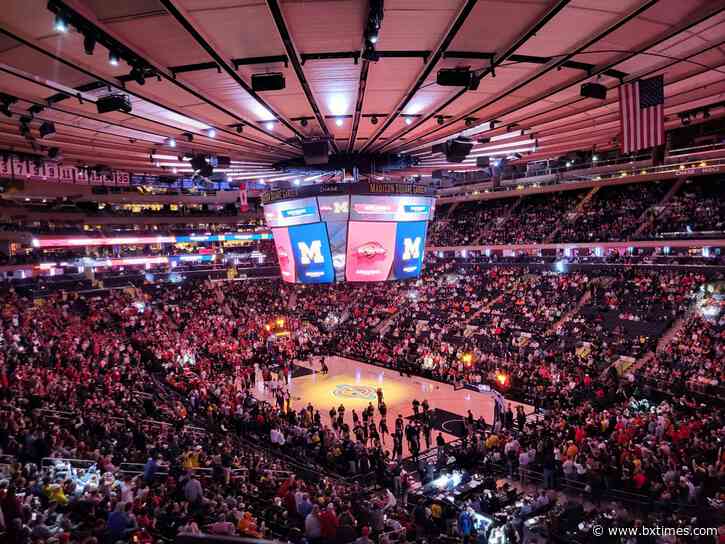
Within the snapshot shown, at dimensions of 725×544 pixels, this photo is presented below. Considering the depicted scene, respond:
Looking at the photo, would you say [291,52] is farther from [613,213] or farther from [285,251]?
[613,213]

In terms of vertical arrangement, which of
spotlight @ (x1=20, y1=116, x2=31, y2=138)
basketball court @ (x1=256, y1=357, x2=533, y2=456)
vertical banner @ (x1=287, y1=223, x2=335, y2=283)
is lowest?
basketball court @ (x1=256, y1=357, x2=533, y2=456)

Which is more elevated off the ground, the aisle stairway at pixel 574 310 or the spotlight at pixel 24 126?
the spotlight at pixel 24 126

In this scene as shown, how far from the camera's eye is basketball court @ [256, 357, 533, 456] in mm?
17906

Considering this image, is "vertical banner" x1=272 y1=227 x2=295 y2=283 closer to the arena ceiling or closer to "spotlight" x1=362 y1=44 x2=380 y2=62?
the arena ceiling

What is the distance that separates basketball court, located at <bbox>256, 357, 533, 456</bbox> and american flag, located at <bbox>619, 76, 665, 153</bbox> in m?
10.8

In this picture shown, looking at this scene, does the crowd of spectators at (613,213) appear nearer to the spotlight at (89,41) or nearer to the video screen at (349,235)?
the video screen at (349,235)

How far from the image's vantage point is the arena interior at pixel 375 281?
5977 millimetres

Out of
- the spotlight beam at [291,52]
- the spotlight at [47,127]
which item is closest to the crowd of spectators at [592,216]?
the spotlight beam at [291,52]

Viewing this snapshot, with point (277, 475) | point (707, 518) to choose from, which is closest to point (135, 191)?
point (277, 475)

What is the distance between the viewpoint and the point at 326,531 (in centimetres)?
719

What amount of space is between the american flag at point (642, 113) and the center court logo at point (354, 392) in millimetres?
14827


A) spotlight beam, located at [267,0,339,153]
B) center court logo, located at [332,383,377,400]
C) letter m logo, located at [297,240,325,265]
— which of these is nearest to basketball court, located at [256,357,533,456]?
center court logo, located at [332,383,377,400]

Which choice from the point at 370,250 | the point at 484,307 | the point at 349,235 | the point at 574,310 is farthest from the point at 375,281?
the point at 484,307

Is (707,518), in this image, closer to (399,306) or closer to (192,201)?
(399,306)
